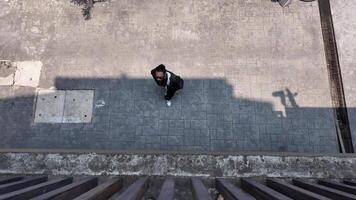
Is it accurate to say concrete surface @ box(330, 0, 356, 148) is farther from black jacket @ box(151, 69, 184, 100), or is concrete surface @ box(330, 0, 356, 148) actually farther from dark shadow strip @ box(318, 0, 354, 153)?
black jacket @ box(151, 69, 184, 100)

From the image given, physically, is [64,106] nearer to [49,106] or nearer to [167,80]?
[49,106]

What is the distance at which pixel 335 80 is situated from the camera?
7801mm

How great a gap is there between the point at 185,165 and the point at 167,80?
174cm

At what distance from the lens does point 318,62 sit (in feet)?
25.8

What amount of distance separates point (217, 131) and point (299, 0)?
4.01 metres

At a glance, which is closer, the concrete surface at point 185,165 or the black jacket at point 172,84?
the concrete surface at point 185,165

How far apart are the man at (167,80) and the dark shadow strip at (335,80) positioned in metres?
3.65

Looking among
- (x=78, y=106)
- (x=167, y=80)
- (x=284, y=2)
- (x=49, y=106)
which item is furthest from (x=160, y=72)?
Answer: (x=284, y=2)

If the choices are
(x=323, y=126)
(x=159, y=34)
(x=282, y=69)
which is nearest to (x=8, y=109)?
(x=159, y=34)

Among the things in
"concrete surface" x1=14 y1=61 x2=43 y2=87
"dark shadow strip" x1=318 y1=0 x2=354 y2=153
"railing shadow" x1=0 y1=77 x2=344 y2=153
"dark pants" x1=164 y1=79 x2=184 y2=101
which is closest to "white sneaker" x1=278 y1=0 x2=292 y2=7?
"dark shadow strip" x1=318 y1=0 x2=354 y2=153

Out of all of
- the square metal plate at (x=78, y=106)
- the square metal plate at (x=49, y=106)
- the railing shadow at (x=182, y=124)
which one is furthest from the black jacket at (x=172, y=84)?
the square metal plate at (x=49, y=106)

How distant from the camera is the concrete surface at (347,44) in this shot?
24.9 ft

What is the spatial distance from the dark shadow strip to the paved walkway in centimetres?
18

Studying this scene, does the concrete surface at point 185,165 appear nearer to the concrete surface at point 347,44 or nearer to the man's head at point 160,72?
the man's head at point 160,72
